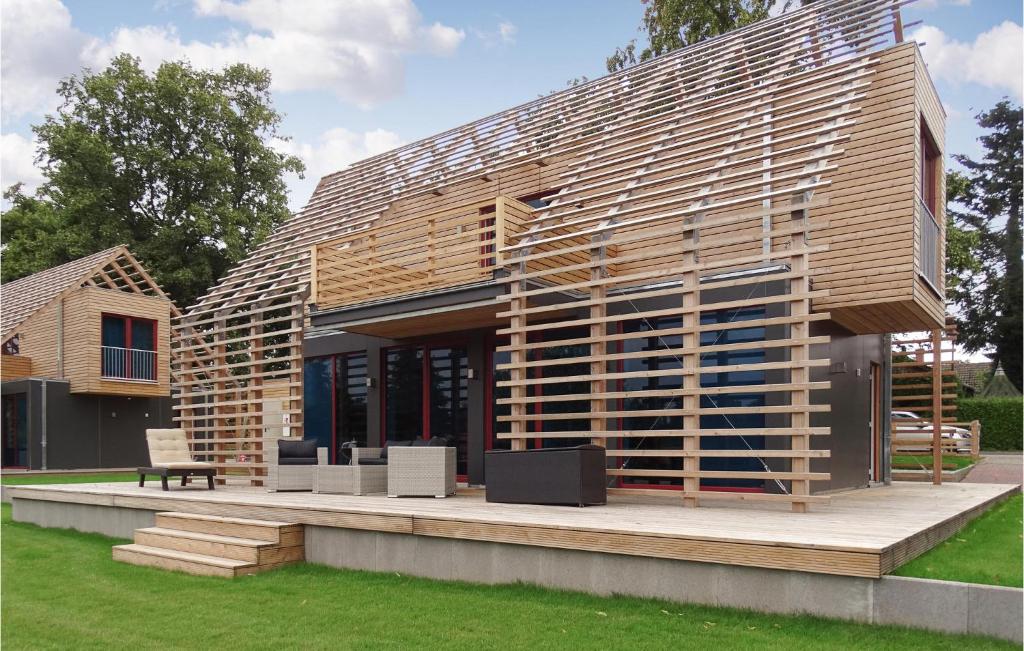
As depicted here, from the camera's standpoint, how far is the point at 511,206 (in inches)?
396

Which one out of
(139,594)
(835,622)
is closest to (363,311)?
(139,594)

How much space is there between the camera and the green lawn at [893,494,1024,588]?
506cm

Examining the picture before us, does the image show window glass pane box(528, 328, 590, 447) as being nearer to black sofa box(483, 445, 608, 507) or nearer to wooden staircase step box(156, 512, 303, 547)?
black sofa box(483, 445, 608, 507)

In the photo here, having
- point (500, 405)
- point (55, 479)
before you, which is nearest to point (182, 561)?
point (500, 405)

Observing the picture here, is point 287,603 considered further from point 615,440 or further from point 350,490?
point 615,440

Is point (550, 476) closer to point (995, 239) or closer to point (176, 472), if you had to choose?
point (176, 472)

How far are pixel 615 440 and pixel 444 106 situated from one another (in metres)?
16.1

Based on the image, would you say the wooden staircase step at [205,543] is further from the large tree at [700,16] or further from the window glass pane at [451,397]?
the large tree at [700,16]

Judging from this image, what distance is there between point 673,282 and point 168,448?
784 cm

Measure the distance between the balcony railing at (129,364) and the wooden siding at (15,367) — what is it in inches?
106

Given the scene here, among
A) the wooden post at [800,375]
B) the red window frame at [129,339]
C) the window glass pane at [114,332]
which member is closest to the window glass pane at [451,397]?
the wooden post at [800,375]

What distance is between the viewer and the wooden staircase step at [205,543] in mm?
7652

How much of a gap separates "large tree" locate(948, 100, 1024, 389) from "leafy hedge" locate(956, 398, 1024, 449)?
29.0 ft

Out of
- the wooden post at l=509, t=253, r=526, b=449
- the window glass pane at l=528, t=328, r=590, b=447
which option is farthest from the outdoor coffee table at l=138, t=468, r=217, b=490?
the wooden post at l=509, t=253, r=526, b=449
